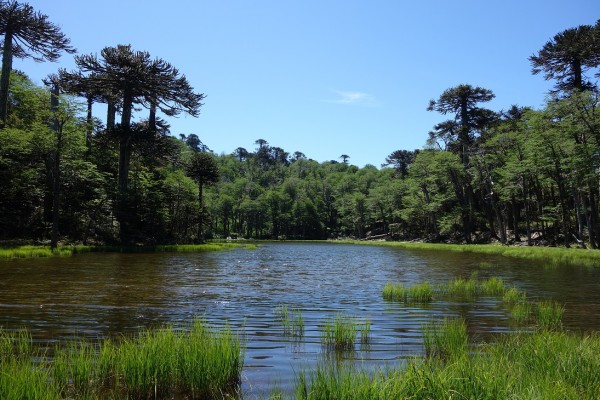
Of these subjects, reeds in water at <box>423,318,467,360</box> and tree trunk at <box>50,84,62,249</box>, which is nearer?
reeds in water at <box>423,318,467,360</box>

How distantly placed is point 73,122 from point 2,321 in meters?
27.9

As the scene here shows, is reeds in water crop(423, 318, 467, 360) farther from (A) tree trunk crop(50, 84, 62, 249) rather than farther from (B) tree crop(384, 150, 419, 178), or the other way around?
(B) tree crop(384, 150, 419, 178)

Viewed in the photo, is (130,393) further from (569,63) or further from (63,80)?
(569,63)

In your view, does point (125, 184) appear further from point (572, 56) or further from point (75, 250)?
point (572, 56)

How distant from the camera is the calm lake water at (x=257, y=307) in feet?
24.6

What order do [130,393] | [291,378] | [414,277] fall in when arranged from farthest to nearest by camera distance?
[414,277], [291,378], [130,393]

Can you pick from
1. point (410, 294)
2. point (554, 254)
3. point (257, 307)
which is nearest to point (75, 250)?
point (257, 307)

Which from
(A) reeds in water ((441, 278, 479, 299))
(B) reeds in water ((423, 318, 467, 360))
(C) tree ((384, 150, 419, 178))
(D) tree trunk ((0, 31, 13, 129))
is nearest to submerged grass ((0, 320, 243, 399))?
(B) reeds in water ((423, 318, 467, 360))

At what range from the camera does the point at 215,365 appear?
17.6 feet

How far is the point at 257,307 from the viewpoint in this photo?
12195 millimetres

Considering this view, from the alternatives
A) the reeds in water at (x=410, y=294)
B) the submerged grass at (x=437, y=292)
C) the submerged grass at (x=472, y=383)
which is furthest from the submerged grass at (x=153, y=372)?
the submerged grass at (x=437, y=292)

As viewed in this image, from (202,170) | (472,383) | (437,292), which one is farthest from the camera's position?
(202,170)

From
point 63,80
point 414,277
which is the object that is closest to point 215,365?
point 414,277

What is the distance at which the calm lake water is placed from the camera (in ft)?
24.6
